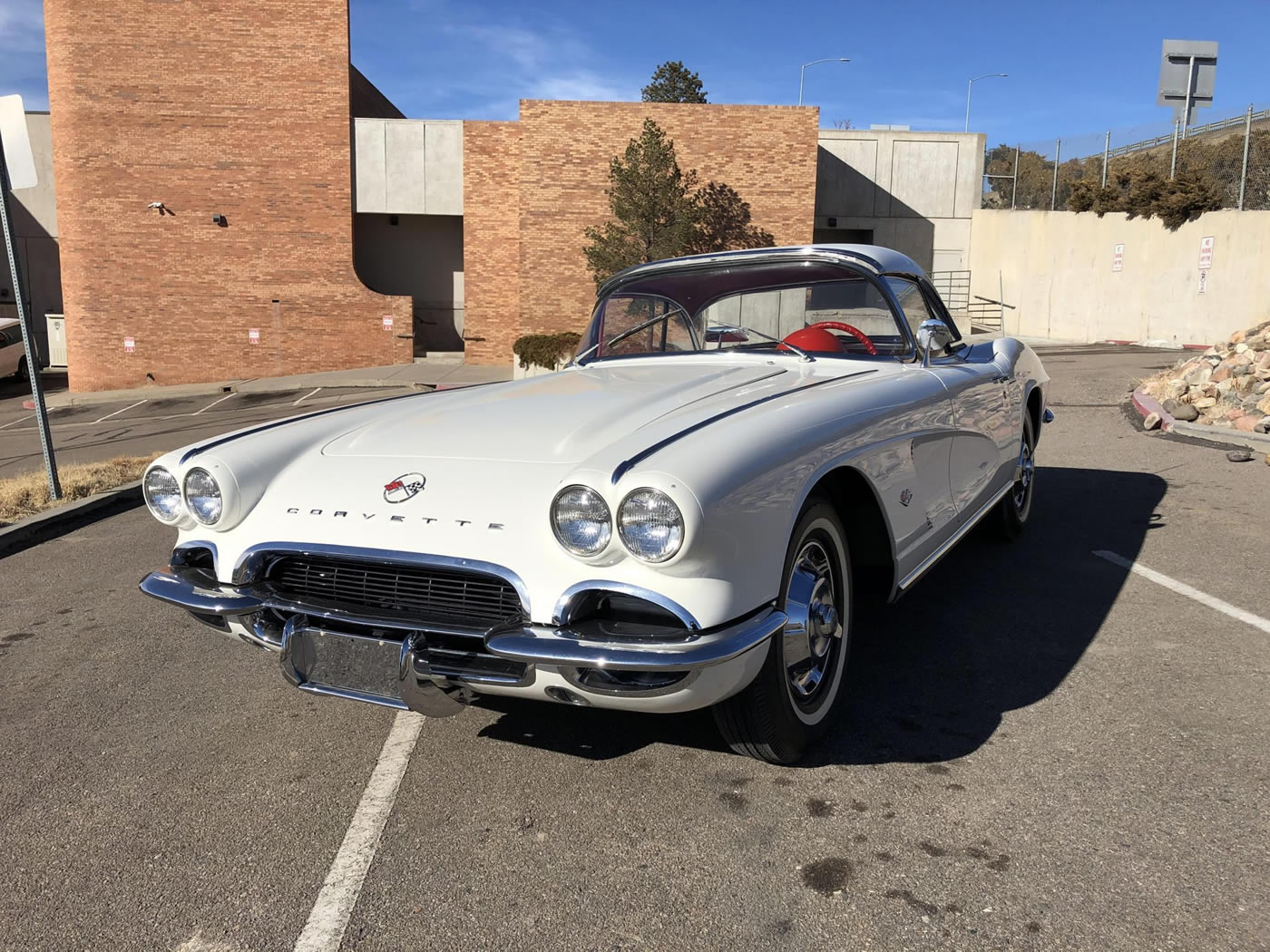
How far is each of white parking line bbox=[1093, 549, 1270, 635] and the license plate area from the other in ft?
11.4

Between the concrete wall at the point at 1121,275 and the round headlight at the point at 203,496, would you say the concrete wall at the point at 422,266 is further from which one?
the round headlight at the point at 203,496

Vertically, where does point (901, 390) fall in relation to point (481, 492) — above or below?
above

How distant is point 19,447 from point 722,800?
1495cm

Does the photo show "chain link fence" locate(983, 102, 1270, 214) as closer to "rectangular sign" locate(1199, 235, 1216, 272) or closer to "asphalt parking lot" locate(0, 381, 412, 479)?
"rectangular sign" locate(1199, 235, 1216, 272)

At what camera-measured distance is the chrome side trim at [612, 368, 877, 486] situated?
2445 millimetres

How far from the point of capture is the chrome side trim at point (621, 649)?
231cm

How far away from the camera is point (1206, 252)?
22.1m

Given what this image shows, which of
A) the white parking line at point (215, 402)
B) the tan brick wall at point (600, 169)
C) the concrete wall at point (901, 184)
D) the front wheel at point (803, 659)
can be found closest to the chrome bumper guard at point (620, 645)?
the front wheel at point (803, 659)

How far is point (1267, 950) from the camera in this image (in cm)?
204

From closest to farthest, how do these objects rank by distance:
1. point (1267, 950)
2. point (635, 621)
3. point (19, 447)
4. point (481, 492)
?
point (1267, 950) → point (635, 621) → point (481, 492) → point (19, 447)

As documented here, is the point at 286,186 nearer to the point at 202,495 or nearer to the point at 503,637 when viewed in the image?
the point at 202,495

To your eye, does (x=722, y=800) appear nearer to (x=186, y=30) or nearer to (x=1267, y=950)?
(x=1267, y=950)

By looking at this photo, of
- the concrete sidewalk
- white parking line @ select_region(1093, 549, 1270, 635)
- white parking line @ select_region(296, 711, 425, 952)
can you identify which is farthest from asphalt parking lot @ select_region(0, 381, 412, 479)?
white parking line @ select_region(1093, 549, 1270, 635)

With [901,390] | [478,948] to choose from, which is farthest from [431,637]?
[901,390]
